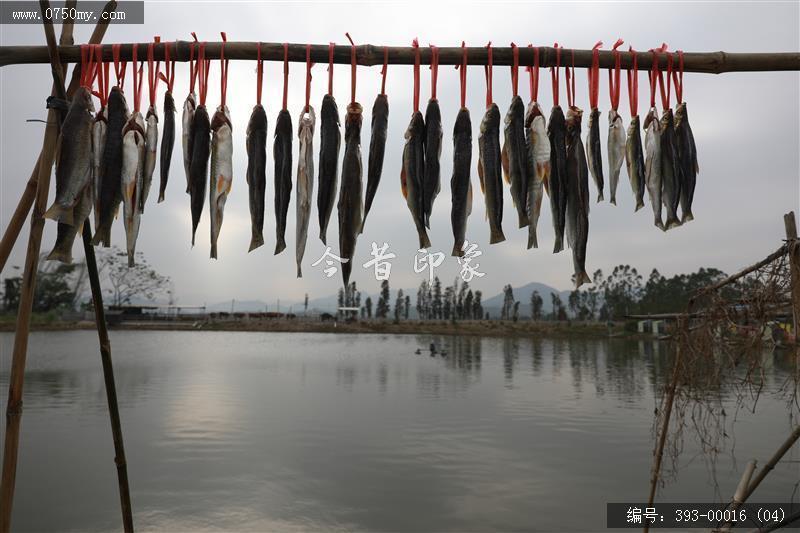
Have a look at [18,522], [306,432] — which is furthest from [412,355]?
[18,522]

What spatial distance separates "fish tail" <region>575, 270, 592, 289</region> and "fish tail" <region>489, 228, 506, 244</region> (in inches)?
15.6

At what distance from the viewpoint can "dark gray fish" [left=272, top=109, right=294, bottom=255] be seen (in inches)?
87.0

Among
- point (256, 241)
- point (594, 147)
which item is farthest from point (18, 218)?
point (594, 147)

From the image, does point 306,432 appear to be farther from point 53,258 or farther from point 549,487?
point 53,258

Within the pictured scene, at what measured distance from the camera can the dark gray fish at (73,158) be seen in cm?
205

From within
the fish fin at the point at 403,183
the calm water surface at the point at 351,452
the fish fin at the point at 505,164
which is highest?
the fish fin at the point at 505,164

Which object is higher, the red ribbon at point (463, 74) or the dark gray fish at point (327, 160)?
the red ribbon at point (463, 74)

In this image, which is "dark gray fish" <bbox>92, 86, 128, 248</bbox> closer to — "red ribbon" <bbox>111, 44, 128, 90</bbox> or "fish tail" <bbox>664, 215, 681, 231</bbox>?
"red ribbon" <bbox>111, 44, 128, 90</bbox>

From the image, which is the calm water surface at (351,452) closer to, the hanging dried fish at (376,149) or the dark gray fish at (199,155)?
the hanging dried fish at (376,149)

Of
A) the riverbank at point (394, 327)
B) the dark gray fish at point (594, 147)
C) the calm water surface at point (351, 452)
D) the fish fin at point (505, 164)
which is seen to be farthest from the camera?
the riverbank at point (394, 327)

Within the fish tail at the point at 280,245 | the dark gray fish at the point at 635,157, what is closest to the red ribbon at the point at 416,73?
the fish tail at the point at 280,245

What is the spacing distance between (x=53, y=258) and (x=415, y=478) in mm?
13500

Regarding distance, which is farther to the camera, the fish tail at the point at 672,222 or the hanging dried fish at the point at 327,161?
the fish tail at the point at 672,222

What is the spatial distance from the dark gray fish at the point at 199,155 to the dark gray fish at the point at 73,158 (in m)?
0.41
